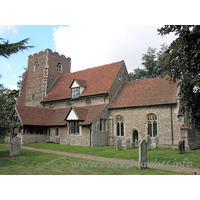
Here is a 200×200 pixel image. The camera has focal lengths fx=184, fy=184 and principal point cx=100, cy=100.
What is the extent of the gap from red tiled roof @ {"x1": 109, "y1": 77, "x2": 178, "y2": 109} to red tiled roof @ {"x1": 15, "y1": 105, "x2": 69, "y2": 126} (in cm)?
736

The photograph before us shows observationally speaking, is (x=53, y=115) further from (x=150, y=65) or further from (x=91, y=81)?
(x=150, y=65)

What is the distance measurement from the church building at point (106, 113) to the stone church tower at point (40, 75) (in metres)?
0.80

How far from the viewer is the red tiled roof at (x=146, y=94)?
2043 centimetres

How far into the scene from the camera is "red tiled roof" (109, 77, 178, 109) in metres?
20.4

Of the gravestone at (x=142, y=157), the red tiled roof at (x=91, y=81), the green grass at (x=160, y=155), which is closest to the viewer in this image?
the gravestone at (x=142, y=157)

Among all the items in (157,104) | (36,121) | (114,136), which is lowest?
(114,136)

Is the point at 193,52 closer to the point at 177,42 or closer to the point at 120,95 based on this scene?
the point at 177,42

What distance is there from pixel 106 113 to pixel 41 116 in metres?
9.56

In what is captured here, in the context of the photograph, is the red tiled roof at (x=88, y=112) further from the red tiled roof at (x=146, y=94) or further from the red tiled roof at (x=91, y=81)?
the red tiled roof at (x=91, y=81)

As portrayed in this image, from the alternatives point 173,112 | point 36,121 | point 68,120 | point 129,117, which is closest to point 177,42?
point 173,112

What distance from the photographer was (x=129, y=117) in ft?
72.5

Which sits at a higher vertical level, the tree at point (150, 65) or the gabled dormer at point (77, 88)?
the tree at point (150, 65)

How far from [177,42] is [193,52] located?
1.24 m

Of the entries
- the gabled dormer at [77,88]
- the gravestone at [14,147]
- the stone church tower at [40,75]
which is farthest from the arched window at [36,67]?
the gravestone at [14,147]
